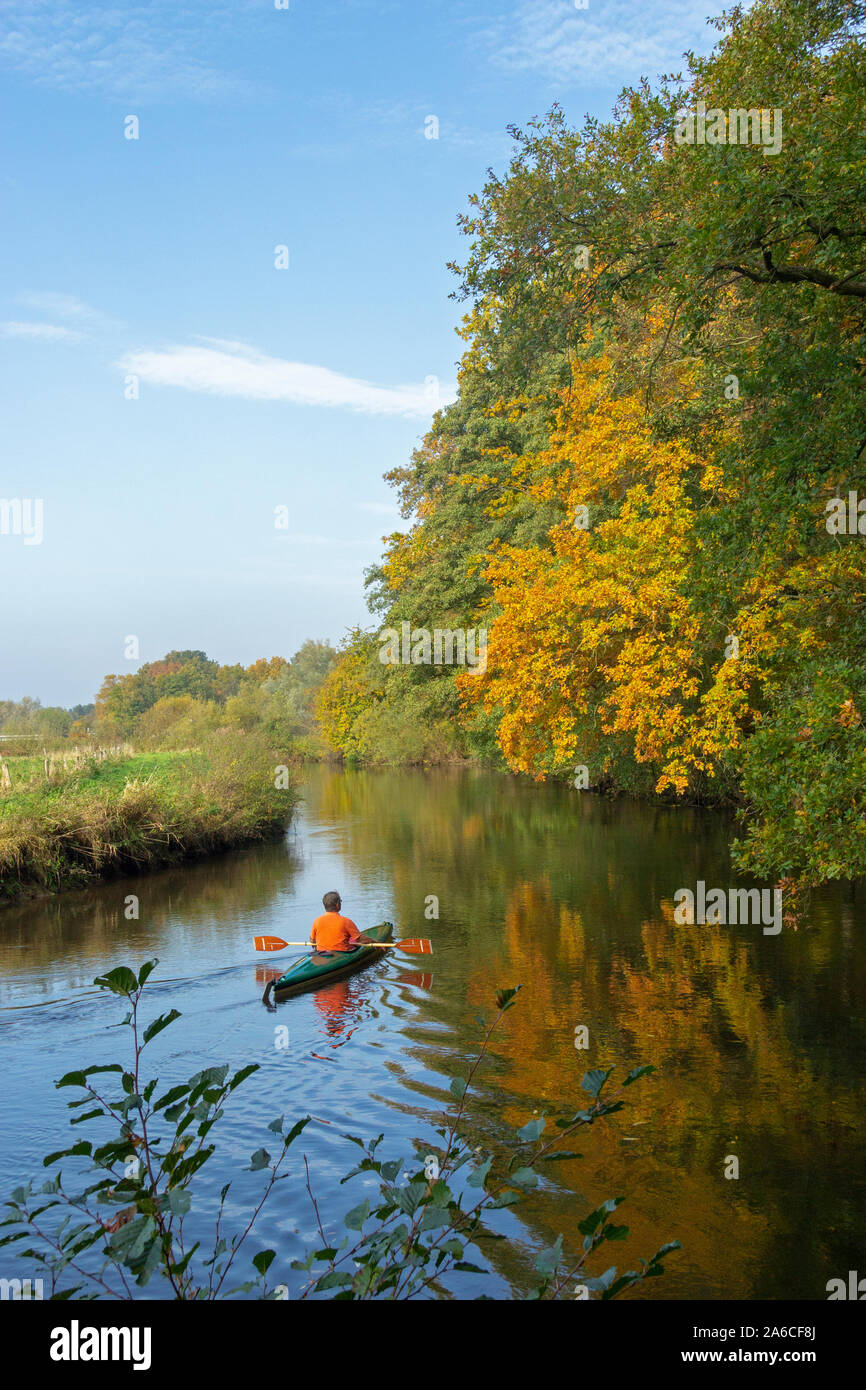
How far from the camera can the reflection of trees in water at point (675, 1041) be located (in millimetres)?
6629

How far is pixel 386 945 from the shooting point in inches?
541

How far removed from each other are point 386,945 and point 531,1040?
3577mm

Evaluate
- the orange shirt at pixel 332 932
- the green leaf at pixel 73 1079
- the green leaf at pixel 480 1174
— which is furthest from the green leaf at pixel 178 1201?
the orange shirt at pixel 332 932

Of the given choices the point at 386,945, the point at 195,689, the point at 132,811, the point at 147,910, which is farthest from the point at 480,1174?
the point at 195,689

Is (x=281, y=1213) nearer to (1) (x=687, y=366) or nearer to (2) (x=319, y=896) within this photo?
(2) (x=319, y=896)

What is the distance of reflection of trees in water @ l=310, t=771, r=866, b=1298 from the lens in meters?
6.63

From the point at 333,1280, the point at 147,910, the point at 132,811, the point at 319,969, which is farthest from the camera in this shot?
the point at 132,811

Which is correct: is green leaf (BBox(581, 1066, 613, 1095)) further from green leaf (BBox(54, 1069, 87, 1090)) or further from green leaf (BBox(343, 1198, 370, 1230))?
green leaf (BBox(54, 1069, 87, 1090))

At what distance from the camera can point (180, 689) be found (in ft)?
362

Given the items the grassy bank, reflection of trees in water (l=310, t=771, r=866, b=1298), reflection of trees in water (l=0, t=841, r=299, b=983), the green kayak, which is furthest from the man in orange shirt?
the grassy bank

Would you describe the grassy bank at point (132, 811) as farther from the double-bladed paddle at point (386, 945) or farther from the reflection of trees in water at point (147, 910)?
the double-bladed paddle at point (386, 945)

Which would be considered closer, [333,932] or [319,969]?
[319,969]

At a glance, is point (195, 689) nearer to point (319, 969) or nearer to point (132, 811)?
point (132, 811)

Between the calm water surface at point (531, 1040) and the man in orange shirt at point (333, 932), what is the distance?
0.46 m
